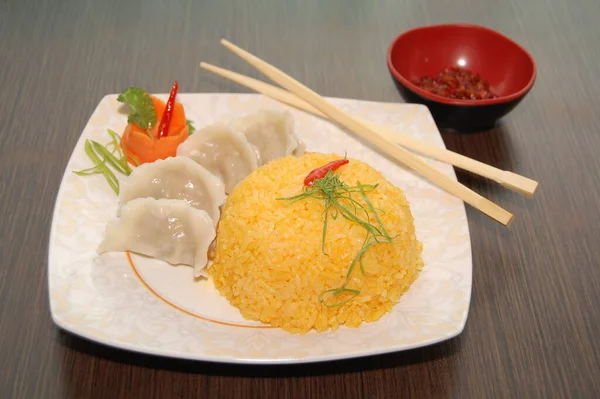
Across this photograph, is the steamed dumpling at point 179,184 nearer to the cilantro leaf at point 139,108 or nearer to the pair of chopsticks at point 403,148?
the cilantro leaf at point 139,108

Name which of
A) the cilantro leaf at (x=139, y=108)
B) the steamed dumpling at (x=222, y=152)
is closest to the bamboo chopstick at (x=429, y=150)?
the steamed dumpling at (x=222, y=152)

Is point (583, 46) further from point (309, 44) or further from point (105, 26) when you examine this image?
point (105, 26)

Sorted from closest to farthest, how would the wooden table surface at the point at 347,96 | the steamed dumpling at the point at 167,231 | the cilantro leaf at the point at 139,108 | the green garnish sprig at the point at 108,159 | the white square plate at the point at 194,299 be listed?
the white square plate at the point at 194,299 < the wooden table surface at the point at 347,96 < the steamed dumpling at the point at 167,231 < the green garnish sprig at the point at 108,159 < the cilantro leaf at the point at 139,108

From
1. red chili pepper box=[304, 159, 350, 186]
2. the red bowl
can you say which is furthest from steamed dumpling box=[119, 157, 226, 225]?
the red bowl

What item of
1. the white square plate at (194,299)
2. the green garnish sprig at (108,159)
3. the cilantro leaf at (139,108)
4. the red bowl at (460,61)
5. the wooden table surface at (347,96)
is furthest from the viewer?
the red bowl at (460,61)

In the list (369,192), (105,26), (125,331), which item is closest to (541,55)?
(369,192)
